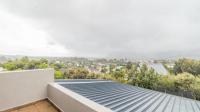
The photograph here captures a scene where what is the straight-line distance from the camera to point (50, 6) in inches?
427

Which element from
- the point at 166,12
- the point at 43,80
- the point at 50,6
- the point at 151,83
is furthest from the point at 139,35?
the point at 43,80

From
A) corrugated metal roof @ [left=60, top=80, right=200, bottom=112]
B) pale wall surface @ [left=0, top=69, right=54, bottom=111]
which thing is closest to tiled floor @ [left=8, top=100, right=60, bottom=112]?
pale wall surface @ [left=0, top=69, right=54, bottom=111]

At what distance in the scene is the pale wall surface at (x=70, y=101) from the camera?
2682mm

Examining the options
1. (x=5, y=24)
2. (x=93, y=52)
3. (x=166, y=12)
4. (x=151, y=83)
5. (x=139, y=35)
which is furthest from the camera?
(x=93, y=52)

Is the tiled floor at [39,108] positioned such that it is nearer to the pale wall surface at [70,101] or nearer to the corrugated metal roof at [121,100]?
the pale wall surface at [70,101]

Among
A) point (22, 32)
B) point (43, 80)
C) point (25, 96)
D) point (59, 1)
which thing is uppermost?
point (59, 1)

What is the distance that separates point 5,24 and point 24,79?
10761 mm

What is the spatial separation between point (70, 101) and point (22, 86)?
1.55 meters

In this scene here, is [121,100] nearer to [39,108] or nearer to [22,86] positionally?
[39,108]

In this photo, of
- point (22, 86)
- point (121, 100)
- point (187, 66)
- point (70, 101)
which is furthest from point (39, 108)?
point (187, 66)

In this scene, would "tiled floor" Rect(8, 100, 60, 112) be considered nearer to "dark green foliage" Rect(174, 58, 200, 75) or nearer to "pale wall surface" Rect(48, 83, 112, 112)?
"pale wall surface" Rect(48, 83, 112, 112)

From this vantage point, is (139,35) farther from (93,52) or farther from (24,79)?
(24,79)

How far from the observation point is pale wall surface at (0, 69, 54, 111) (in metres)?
3.64

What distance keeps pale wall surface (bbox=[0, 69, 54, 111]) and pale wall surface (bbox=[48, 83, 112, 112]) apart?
292 millimetres
